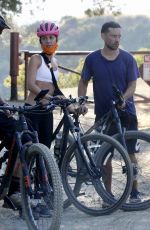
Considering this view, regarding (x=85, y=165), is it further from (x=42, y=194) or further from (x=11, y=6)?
(x=11, y=6)

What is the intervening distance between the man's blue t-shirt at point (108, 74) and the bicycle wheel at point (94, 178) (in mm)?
520

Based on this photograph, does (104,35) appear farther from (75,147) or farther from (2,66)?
(2,66)

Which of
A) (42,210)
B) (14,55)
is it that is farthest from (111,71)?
(14,55)

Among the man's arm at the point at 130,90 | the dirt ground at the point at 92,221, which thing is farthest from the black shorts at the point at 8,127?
the man's arm at the point at 130,90

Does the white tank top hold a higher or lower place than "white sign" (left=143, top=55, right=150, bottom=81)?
higher

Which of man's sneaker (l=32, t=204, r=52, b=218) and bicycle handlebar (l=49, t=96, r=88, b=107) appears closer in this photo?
man's sneaker (l=32, t=204, r=52, b=218)

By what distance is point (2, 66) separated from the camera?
176ft

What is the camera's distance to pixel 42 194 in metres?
4.22

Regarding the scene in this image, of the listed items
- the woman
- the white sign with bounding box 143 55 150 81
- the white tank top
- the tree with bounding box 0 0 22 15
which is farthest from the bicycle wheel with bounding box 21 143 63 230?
the tree with bounding box 0 0 22 15

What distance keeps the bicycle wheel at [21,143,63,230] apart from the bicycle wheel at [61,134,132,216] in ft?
2.14

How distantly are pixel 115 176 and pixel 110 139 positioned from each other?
51 cm

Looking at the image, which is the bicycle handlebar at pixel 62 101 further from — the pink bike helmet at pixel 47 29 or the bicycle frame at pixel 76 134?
the pink bike helmet at pixel 47 29

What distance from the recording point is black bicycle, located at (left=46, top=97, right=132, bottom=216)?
482cm

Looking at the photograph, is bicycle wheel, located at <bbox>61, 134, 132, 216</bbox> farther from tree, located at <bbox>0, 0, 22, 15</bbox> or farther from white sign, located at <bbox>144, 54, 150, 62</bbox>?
tree, located at <bbox>0, 0, 22, 15</bbox>
